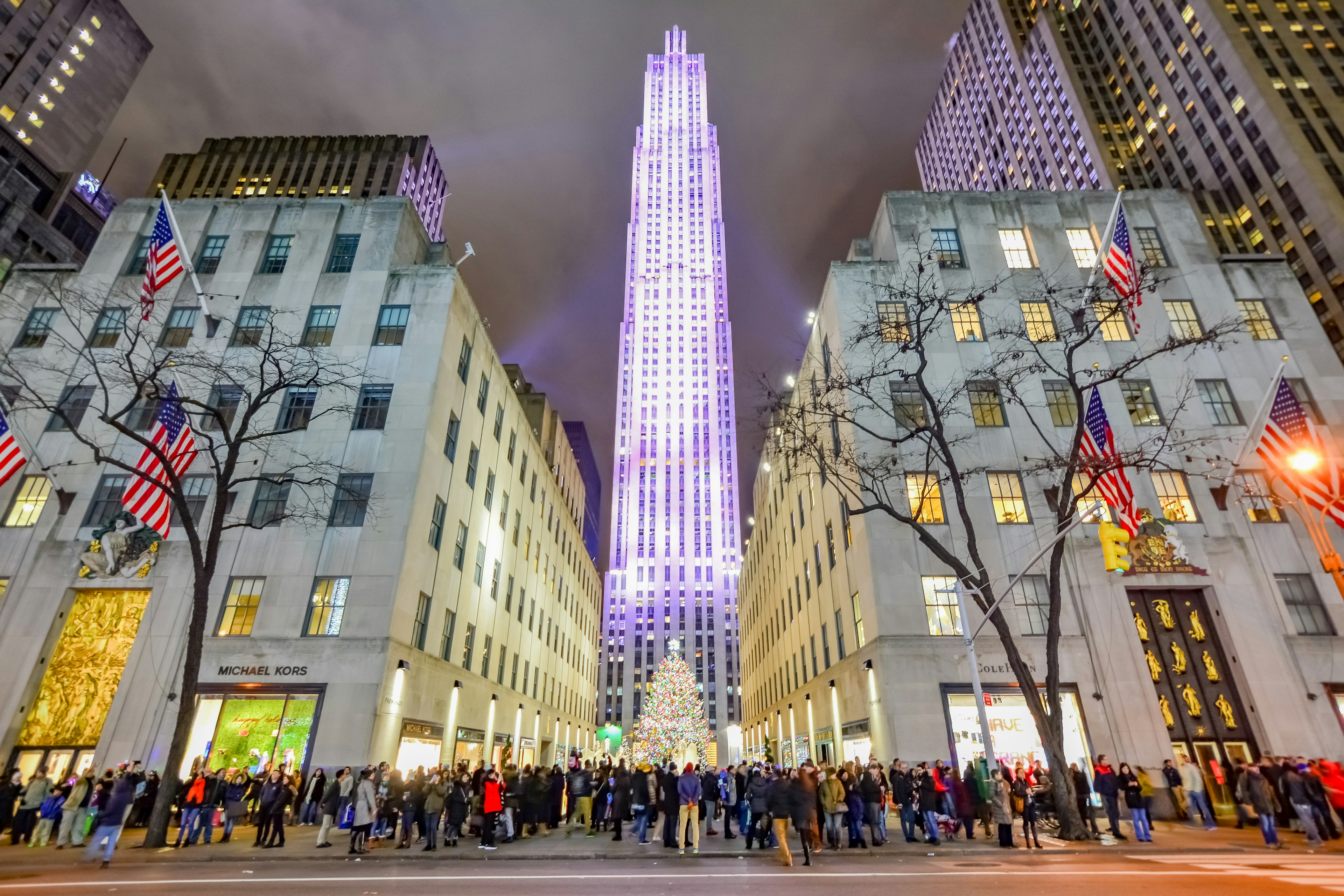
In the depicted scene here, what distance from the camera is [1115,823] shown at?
57.2ft

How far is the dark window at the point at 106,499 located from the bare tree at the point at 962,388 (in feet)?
94.5

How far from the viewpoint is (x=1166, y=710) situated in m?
25.2

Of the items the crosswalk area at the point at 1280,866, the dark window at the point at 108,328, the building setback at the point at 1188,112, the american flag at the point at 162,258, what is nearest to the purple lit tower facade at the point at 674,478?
the building setback at the point at 1188,112

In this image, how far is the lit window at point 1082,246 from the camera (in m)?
34.2

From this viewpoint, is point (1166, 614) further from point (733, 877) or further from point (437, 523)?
point (437, 523)

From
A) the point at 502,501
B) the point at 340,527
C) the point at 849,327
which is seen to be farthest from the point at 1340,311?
the point at 340,527

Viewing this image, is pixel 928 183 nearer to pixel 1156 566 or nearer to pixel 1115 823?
pixel 1156 566

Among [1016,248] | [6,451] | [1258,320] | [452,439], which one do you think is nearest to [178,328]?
[6,451]

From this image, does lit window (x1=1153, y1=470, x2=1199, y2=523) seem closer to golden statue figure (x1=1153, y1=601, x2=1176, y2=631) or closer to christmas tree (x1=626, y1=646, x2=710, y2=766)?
golden statue figure (x1=1153, y1=601, x2=1176, y2=631)

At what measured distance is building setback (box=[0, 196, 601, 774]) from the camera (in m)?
23.5

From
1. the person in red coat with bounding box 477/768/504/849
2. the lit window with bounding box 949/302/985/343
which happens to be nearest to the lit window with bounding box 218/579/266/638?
the person in red coat with bounding box 477/768/504/849

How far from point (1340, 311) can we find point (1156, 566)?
216ft

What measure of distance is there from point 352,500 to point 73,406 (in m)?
16.1

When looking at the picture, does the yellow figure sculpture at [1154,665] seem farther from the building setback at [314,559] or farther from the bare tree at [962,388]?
the building setback at [314,559]
